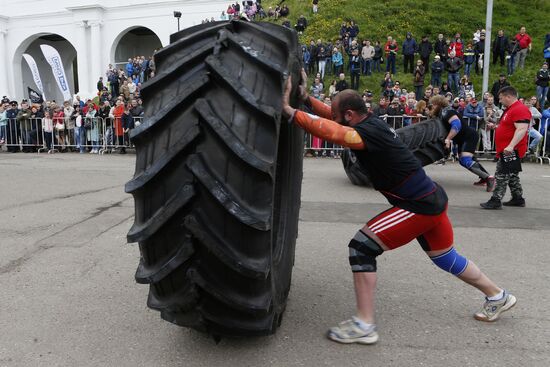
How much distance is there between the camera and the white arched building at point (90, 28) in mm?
36562

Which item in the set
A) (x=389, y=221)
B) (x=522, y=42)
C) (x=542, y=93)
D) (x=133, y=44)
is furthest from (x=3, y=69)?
(x=389, y=221)

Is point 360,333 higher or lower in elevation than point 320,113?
lower

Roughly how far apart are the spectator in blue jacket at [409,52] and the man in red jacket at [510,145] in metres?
15.5

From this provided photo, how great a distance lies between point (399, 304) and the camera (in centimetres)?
360

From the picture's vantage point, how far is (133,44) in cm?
4231

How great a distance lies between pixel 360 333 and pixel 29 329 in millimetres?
2080

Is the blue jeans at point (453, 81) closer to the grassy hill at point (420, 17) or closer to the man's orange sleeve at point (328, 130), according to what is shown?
the grassy hill at point (420, 17)

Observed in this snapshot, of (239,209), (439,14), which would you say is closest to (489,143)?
(239,209)

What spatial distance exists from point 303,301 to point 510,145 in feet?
16.6

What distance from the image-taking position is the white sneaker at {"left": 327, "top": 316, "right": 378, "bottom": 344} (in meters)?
2.98

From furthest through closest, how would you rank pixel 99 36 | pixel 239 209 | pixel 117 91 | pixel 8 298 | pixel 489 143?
1. pixel 99 36
2. pixel 117 91
3. pixel 489 143
4. pixel 8 298
5. pixel 239 209

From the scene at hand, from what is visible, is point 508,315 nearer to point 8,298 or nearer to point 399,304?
point 399,304

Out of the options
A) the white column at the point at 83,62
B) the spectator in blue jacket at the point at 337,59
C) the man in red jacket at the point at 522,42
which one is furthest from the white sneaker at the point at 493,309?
the white column at the point at 83,62

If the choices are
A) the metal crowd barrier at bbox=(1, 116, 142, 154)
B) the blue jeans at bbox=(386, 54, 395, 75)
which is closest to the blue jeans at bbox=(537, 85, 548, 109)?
the blue jeans at bbox=(386, 54, 395, 75)
